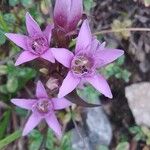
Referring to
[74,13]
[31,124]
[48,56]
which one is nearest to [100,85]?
[48,56]

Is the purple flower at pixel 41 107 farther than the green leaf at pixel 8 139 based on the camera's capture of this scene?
No

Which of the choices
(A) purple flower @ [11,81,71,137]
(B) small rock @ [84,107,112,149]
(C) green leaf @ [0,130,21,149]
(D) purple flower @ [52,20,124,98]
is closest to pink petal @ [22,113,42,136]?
(A) purple flower @ [11,81,71,137]

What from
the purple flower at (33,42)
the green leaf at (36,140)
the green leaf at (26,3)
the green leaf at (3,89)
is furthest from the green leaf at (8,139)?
the green leaf at (26,3)

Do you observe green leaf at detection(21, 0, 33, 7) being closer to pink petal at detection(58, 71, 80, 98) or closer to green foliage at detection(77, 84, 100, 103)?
green foliage at detection(77, 84, 100, 103)

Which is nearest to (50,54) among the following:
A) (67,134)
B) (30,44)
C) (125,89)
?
(30,44)

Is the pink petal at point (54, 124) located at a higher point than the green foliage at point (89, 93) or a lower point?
higher

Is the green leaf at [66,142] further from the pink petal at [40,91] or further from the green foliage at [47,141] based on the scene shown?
the pink petal at [40,91]

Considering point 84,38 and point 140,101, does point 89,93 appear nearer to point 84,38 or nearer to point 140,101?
point 140,101
